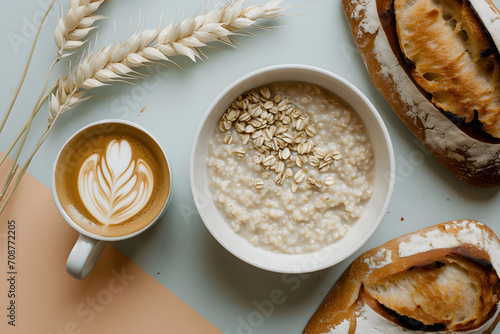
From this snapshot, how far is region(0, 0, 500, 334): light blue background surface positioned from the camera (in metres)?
1.58

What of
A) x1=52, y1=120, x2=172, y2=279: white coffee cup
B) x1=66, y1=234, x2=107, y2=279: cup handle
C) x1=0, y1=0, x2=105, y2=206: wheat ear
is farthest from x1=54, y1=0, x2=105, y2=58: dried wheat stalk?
x1=66, y1=234, x2=107, y2=279: cup handle

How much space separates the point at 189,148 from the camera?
1581mm

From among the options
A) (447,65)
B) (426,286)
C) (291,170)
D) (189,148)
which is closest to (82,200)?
(189,148)

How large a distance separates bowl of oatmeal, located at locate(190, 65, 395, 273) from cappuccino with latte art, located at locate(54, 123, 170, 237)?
181 millimetres

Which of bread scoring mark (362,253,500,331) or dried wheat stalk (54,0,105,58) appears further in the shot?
dried wheat stalk (54,0,105,58)

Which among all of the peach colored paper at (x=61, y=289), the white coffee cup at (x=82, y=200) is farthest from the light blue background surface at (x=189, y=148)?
the white coffee cup at (x=82, y=200)

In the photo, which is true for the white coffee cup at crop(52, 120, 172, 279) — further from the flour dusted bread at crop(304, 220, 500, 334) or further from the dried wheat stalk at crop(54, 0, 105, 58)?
the flour dusted bread at crop(304, 220, 500, 334)

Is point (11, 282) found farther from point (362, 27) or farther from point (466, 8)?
point (466, 8)

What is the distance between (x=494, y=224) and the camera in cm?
160

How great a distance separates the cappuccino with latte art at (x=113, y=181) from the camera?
4.55 feet

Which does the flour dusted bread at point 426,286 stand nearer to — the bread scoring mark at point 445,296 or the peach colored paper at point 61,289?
the bread scoring mark at point 445,296

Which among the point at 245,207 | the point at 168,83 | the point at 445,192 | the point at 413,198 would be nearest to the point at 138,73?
the point at 168,83

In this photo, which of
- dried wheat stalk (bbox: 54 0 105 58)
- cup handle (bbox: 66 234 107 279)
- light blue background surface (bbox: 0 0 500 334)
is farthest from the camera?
light blue background surface (bbox: 0 0 500 334)

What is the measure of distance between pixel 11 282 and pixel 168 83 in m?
1.03
